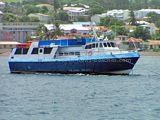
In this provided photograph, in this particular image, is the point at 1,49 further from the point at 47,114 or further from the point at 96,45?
the point at 47,114

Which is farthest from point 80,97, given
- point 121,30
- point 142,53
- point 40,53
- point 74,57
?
point 121,30

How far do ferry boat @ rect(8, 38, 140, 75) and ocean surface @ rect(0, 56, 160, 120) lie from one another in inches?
52.2

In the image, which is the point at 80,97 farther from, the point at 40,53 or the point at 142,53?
the point at 142,53

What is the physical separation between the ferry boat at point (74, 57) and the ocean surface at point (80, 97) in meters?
1.32

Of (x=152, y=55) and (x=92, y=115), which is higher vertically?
(x=92, y=115)

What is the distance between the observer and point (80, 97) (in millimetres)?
56969

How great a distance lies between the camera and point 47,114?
48094 mm

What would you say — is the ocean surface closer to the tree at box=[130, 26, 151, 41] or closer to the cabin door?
the cabin door

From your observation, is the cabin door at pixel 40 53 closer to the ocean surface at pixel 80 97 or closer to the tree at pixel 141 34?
the ocean surface at pixel 80 97

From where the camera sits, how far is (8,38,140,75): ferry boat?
7888 centimetres

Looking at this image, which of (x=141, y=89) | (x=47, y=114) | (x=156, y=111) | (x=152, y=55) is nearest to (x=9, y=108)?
(x=47, y=114)

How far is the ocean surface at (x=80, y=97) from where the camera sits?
1887 inches

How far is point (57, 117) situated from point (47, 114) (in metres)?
1.29

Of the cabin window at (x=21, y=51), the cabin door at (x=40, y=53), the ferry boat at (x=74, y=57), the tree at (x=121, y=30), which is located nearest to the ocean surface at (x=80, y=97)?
the ferry boat at (x=74, y=57)
